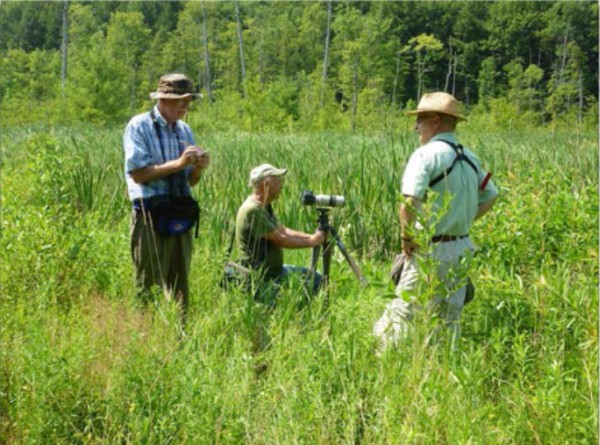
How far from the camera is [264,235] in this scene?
→ 465cm

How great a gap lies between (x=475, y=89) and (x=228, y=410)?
2697 inches

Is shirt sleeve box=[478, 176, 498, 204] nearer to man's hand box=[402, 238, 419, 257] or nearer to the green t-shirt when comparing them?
man's hand box=[402, 238, 419, 257]

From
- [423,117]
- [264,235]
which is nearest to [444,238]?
[423,117]

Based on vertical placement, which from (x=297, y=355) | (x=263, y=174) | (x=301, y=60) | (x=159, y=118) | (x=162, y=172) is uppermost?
(x=159, y=118)

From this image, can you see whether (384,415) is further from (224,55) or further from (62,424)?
(224,55)

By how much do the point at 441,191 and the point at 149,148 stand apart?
1.62 m

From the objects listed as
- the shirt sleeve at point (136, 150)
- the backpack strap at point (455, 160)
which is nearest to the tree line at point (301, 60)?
the shirt sleeve at point (136, 150)

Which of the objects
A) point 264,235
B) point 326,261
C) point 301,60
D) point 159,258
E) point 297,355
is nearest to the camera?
point 297,355

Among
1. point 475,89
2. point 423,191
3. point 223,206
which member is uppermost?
point 423,191

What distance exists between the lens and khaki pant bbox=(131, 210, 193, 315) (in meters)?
4.34

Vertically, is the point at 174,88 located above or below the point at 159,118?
above

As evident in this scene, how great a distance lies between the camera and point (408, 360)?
312 centimetres

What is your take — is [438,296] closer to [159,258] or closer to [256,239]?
[256,239]

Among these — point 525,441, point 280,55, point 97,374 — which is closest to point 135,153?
point 97,374
